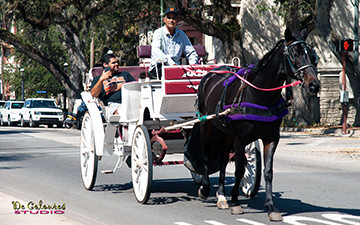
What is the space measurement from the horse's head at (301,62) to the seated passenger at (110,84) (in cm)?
366

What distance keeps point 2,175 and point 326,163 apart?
7621mm

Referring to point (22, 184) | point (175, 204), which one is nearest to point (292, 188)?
point (175, 204)

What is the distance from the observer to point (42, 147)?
17.4m

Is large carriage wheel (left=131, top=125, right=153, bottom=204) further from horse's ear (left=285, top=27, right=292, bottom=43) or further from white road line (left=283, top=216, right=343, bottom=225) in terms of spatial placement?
horse's ear (left=285, top=27, right=292, bottom=43)

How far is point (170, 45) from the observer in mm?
8711

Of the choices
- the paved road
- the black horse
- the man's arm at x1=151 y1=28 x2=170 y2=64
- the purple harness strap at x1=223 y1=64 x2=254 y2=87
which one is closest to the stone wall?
the paved road

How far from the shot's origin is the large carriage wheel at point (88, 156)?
858 centimetres

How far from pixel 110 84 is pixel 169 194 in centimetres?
223

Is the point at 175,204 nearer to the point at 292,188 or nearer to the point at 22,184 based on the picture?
the point at 292,188

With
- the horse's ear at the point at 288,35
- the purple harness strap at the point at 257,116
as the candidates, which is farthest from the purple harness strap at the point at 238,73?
the horse's ear at the point at 288,35

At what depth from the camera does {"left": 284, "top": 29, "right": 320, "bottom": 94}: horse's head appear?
5762 mm

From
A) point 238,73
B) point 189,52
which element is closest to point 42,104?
point 189,52

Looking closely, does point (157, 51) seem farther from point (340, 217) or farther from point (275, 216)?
point (340, 217)

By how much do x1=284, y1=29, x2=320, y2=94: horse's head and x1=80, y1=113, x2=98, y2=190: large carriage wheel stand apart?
392 centimetres
